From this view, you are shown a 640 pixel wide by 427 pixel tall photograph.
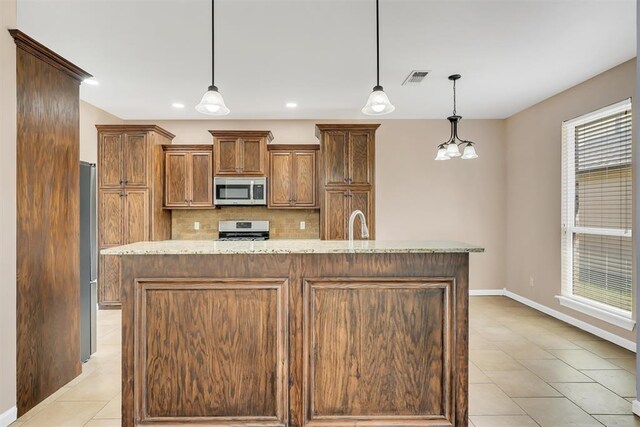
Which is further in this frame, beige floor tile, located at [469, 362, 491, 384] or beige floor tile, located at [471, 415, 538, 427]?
beige floor tile, located at [469, 362, 491, 384]

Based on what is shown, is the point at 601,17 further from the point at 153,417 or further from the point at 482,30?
the point at 153,417

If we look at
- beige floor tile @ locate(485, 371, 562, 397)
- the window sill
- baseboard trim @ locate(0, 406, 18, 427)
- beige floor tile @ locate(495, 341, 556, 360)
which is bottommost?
beige floor tile @ locate(485, 371, 562, 397)

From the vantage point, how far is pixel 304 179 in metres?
5.36

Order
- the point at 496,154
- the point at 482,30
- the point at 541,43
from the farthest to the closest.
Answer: the point at 496,154, the point at 541,43, the point at 482,30

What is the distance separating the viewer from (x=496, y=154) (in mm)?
5801

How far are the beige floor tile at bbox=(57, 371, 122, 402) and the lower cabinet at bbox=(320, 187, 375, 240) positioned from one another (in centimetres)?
283

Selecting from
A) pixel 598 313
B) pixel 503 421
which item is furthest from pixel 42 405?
pixel 598 313

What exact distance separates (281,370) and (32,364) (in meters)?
1.64

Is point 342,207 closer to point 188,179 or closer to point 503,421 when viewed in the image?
point 188,179

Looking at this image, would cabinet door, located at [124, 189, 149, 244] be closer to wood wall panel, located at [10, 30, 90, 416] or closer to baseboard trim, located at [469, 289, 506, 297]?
wood wall panel, located at [10, 30, 90, 416]

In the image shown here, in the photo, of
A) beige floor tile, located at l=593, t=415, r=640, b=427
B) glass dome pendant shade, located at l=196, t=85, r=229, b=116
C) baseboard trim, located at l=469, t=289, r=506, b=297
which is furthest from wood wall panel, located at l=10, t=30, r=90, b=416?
baseboard trim, located at l=469, t=289, r=506, b=297

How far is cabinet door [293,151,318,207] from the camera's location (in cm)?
535

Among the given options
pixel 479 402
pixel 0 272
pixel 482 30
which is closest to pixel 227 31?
pixel 482 30

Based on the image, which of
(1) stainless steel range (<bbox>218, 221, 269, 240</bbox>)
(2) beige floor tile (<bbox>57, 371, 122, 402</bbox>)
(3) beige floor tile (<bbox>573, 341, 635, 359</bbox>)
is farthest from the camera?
(1) stainless steel range (<bbox>218, 221, 269, 240</bbox>)
